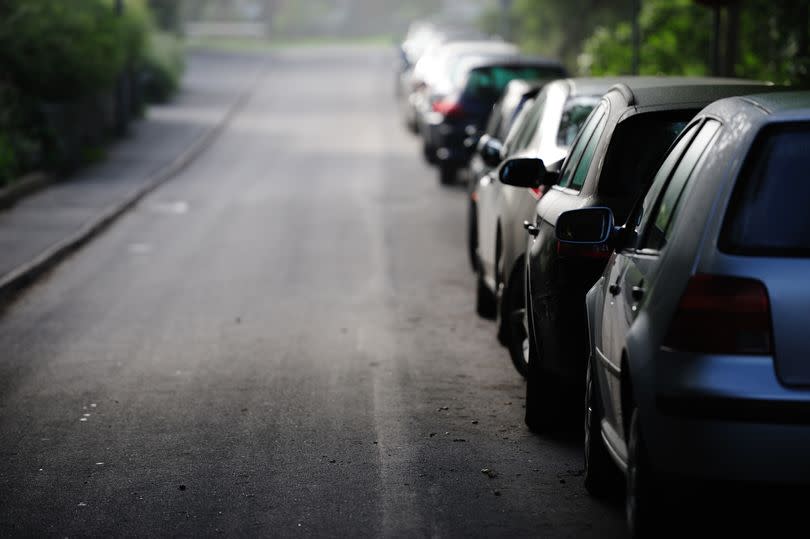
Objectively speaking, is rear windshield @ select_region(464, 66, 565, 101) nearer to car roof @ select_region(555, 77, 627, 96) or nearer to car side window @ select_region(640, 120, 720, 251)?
car roof @ select_region(555, 77, 627, 96)

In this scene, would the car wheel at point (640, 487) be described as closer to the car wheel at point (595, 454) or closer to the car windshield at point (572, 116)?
the car wheel at point (595, 454)

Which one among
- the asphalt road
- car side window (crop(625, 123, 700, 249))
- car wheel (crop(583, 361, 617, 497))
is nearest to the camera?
car side window (crop(625, 123, 700, 249))

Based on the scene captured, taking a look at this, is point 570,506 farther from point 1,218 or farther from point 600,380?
point 1,218

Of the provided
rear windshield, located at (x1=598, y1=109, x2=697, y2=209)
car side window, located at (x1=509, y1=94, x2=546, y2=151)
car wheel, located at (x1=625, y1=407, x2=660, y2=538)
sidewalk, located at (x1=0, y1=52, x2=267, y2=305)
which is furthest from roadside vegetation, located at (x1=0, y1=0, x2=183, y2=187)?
car wheel, located at (x1=625, y1=407, x2=660, y2=538)

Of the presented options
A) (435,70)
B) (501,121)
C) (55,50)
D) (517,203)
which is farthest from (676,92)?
(435,70)

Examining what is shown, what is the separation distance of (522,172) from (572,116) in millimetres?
1799

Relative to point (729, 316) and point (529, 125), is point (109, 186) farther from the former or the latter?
point (729, 316)

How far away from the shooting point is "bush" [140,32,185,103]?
126 ft

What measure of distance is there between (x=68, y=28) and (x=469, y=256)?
1225 centimetres

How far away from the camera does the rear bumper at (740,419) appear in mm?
5105

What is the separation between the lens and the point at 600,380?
661cm

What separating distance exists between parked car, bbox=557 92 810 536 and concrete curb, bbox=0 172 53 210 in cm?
1507

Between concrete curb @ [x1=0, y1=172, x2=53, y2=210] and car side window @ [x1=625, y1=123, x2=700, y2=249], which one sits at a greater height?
car side window @ [x1=625, y1=123, x2=700, y2=249]

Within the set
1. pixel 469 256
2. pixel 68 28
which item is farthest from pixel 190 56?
pixel 469 256
